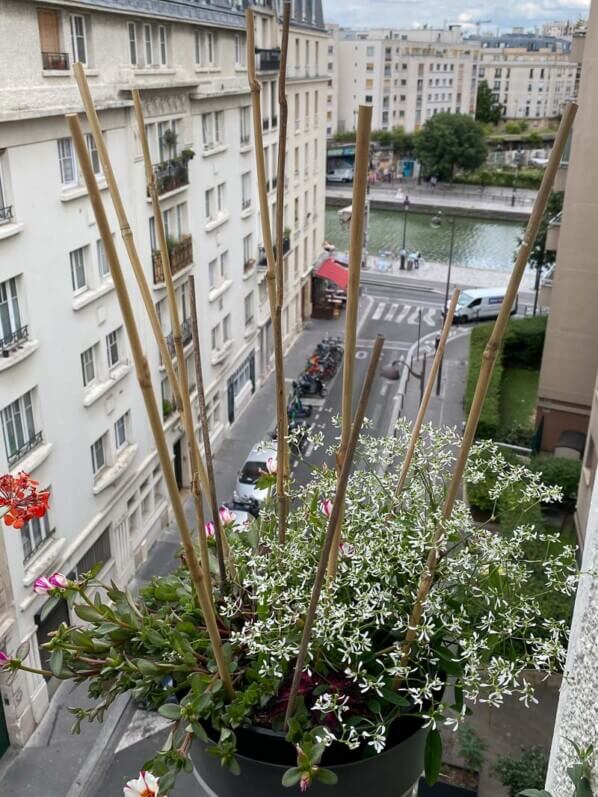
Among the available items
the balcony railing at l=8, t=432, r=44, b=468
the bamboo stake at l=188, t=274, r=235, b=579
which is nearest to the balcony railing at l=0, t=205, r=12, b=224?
the balcony railing at l=8, t=432, r=44, b=468

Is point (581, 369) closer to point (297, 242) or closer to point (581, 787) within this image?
point (297, 242)

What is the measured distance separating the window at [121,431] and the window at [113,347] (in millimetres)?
1191

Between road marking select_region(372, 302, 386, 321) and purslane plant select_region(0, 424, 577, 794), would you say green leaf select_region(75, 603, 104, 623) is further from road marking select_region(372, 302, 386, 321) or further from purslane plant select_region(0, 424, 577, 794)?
road marking select_region(372, 302, 386, 321)

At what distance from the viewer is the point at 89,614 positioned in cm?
291

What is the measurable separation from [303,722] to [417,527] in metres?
0.87

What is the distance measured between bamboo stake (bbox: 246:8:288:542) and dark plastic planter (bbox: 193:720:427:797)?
817mm

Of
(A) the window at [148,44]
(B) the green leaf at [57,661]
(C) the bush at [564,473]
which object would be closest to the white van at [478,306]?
(C) the bush at [564,473]

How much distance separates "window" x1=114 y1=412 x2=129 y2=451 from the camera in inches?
622

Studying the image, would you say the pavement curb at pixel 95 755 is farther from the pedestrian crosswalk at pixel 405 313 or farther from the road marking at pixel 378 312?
the road marking at pixel 378 312

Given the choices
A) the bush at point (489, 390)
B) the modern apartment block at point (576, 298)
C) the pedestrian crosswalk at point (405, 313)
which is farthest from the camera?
the pedestrian crosswalk at point (405, 313)

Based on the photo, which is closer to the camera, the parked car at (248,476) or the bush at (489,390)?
the parked car at (248,476)

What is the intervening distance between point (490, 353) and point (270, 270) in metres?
0.98

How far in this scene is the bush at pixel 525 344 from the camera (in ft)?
90.4

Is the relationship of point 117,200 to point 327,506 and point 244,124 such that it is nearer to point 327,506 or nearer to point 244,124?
point 327,506
